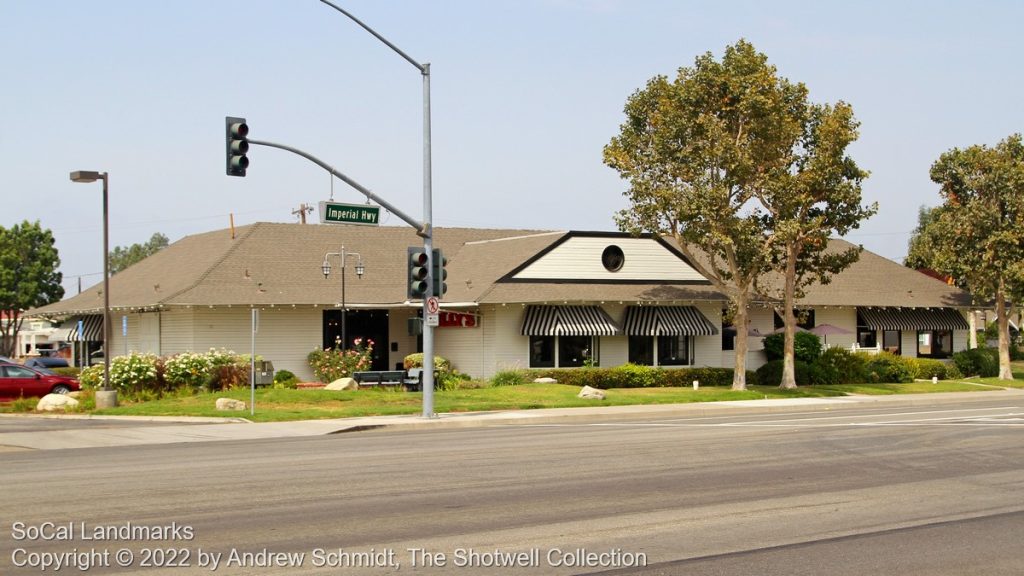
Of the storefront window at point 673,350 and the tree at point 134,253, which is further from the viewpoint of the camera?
the tree at point 134,253

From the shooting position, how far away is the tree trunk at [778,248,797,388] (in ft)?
130

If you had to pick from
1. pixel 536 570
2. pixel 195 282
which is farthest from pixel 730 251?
pixel 536 570

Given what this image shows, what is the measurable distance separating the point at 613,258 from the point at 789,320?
7002mm

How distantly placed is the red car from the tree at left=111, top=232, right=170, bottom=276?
8559cm

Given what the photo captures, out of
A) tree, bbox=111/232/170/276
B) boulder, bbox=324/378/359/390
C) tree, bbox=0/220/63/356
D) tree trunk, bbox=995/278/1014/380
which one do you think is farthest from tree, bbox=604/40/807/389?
tree, bbox=111/232/170/276

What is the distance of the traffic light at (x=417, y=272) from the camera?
26234 mm

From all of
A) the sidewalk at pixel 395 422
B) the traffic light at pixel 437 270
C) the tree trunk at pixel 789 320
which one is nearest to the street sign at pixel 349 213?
the traffic light at pixel 437 270

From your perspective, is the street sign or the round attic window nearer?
the street sign

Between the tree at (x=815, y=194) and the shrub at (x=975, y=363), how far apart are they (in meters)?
12.5

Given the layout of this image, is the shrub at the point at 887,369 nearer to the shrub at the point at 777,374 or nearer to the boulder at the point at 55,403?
the shrub at the point at 777,374

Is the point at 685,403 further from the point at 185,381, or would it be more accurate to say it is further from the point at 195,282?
the point at 195,282

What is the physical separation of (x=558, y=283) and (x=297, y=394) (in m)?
12.5

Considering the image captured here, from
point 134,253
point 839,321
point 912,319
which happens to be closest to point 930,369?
point 912,319

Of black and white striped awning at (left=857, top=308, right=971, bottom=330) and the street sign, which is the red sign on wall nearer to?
the street sign
